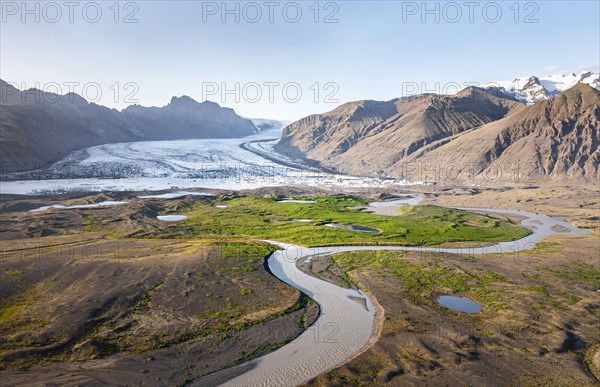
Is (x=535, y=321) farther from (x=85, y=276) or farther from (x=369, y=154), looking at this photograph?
(x=369, y=154)

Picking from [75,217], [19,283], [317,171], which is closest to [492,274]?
[19,283]

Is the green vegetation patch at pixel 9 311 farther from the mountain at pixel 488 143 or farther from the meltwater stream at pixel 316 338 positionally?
the mountain at pixel 488 143

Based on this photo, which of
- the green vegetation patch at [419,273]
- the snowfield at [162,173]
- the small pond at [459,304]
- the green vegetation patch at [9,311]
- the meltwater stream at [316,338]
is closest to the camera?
the meltwater stream at [316,338]

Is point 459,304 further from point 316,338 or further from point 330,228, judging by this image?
point 330,228

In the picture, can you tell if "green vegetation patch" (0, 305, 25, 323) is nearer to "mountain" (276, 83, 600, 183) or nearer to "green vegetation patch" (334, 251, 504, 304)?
"green vegetation patch" (334, 251, 504, 304)

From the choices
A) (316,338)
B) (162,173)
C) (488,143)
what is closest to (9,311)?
(316,338)

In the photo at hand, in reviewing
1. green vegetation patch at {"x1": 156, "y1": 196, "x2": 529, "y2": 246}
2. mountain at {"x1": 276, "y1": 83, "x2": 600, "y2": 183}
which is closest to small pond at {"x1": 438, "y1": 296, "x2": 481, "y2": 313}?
green vegetation patch at {"x1": 156, "y1": 196, "x2": 529, "y2": 246}

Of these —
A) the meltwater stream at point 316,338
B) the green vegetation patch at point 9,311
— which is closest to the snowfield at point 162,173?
the green vegetation patch at point 9,311

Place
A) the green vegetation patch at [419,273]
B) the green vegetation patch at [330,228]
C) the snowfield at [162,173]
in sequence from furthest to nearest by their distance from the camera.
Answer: the snowfield at [162,173] < the green vegetation patch at [330,228] < the green vegetation patch at [419,273]
